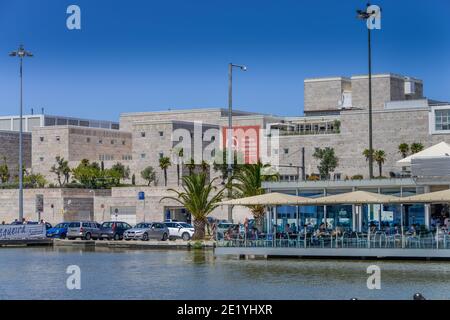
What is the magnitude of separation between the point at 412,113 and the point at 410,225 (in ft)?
174

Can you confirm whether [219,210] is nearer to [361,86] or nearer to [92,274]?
[361,86]

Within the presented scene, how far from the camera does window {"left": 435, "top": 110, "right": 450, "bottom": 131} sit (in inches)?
3541

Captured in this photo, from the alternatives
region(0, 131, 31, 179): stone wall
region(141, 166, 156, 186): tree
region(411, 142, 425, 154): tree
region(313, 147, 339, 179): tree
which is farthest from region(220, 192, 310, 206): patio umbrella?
region(0, 131, 31, 179): stone wall

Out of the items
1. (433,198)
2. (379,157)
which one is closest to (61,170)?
(379,157)

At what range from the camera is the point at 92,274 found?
114ft

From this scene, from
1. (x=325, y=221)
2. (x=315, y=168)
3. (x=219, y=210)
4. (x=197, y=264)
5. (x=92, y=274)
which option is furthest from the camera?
(x=315, y=168)

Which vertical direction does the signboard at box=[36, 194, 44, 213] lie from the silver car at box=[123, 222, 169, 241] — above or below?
above

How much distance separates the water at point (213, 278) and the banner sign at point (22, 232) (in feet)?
49.0

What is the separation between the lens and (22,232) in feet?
196

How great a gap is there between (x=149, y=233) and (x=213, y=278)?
2705 centimetres

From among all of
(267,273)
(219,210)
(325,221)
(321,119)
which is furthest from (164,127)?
(267,273)

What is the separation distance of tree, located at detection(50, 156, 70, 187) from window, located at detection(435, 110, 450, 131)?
152 ft

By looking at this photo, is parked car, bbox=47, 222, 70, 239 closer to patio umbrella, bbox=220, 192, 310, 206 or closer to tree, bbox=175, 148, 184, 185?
patio umbrella, bbox=220, 192, 310, 206

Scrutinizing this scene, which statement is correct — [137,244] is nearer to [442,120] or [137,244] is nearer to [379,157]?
[379,157]
